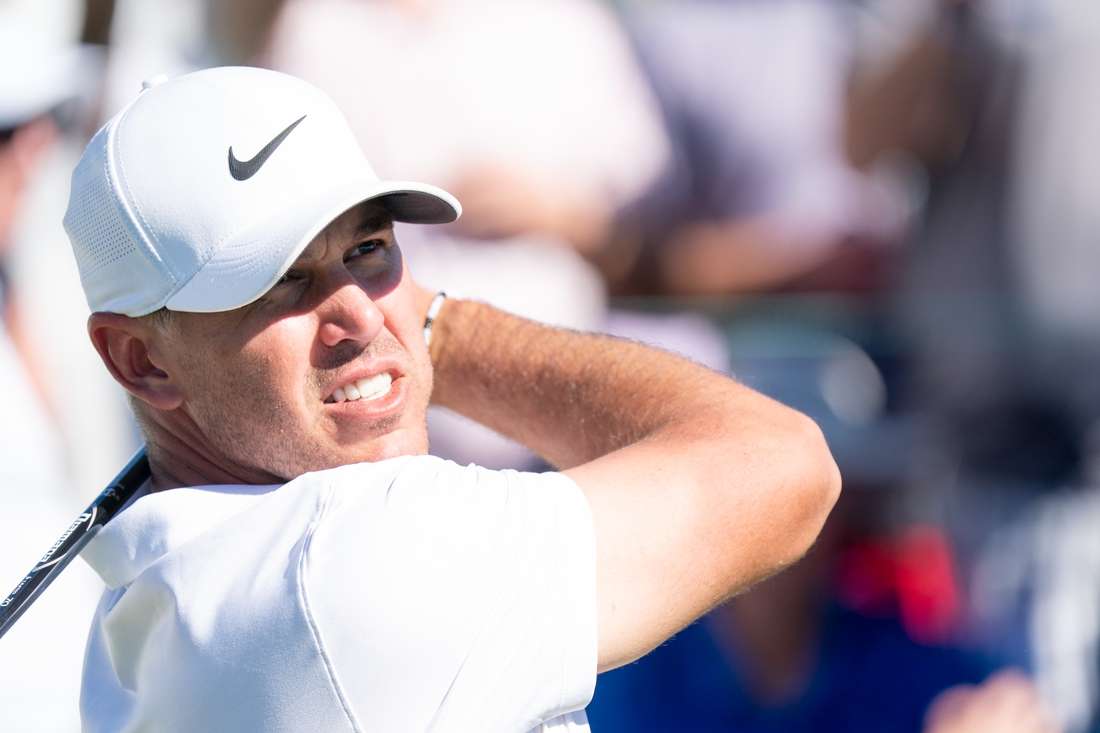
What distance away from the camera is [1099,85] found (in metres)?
3.40

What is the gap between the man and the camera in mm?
1279

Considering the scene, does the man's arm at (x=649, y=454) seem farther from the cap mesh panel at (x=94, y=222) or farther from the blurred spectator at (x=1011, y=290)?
the blurred spectator at (x=1011, y=290)

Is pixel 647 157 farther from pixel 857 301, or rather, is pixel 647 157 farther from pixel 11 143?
pixel 11 143

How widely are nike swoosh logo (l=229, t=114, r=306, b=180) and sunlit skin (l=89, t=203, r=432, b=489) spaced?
0.12m

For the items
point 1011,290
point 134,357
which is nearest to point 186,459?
point 134,357

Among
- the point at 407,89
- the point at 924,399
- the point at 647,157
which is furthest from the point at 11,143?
the point at 924,399

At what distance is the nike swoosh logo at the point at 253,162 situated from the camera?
4.76ft

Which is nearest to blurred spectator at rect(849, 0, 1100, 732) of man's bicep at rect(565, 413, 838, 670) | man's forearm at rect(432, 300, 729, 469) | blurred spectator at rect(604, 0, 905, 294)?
blurred spectator at rect(604, 0, 905, 294)

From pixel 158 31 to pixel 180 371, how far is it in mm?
2585

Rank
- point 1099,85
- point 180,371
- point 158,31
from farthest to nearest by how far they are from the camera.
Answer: point 158,31 → point 1099,85 → point 180,371

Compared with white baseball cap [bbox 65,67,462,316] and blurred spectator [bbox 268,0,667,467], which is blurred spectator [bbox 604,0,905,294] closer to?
blurred spectator [bbox 268,0,667,467]

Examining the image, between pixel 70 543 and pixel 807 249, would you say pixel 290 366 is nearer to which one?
pixel 70 543

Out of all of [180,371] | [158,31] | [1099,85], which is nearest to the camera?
[180,371]

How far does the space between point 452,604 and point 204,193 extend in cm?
62
